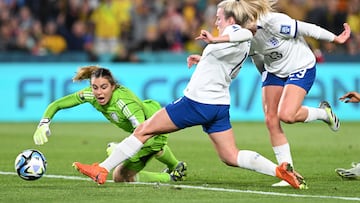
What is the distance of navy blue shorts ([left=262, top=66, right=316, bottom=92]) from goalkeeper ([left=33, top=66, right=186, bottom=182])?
1358mm

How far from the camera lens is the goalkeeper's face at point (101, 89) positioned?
1109cm

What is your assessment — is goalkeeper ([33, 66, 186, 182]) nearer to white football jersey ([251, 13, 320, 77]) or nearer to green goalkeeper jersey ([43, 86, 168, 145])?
green goalkeeper jersey ([43, 86, 168, 145])

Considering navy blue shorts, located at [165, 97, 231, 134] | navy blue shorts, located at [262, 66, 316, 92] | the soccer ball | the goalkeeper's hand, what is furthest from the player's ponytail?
navy blue shorts, located at [262, 66, 316, 92]

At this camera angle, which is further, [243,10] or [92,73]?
[92,73]

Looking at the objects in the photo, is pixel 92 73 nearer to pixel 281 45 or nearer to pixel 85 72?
pixel 85 72

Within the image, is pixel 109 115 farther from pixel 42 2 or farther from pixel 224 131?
pixel 42 2

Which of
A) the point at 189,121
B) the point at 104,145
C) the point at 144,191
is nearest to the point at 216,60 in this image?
the point at 189,121

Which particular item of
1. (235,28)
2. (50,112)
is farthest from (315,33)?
(50,112)

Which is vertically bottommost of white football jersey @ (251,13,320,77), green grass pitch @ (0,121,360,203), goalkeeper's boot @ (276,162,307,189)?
green grass pitch @ (0,121,360,203)

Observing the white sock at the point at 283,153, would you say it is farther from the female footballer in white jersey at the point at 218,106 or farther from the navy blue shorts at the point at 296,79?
the female footballer in white jersey at the point at 218,106

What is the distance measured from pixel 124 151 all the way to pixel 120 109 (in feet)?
3.12

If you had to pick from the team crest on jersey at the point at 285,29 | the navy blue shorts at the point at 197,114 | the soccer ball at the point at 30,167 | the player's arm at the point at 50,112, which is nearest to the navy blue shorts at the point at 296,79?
the team crest on jersey at the point at 285,29

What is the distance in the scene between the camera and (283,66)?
36.5 feet

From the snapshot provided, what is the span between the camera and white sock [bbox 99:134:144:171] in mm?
10211
